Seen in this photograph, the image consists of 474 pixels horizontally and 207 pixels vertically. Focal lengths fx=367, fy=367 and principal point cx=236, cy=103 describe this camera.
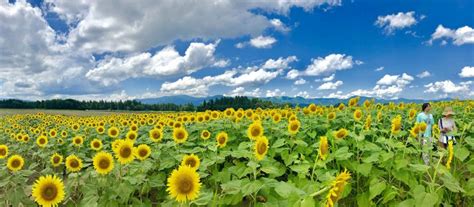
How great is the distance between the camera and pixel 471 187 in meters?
4.47

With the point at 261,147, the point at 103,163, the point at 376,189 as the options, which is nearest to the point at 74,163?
the point at 103,163

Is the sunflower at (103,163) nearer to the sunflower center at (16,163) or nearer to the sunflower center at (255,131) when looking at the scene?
the sunflower center at (16,163)

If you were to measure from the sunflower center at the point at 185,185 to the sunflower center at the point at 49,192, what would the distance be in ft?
6.17

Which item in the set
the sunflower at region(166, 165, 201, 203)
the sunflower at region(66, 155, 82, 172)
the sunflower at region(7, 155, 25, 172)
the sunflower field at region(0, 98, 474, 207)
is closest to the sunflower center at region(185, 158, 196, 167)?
the sunflower field at region(0, 98, 474, 207)

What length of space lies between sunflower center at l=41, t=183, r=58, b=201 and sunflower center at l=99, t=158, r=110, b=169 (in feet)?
2.48

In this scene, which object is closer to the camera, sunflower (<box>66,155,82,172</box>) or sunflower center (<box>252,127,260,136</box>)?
sunflower center (<box>252,127,260,136</box>)

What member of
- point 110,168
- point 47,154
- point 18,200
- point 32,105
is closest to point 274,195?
point 110,168

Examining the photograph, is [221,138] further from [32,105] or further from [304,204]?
[32,105]

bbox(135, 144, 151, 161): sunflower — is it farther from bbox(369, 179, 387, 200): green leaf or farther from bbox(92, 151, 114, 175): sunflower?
bbox(369, 179, 387, 200): green leaf

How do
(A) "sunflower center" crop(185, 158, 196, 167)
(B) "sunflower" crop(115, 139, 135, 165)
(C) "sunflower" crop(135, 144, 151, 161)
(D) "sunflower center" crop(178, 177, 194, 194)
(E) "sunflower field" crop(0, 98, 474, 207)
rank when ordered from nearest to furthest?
(D) "sunflower center" crop(178, 177, 194, 194) → (E) "sunflower field" crop(0, 98, 474, 207) → (A) "sunflower center" crop(185, 158, 196, 167) → (B) "sunflower" crop(115, 139, 135, 165) → (C) "sunflower" crop(135, 144, 151, 161)

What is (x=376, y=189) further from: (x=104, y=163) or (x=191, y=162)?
(x=104, y=163)

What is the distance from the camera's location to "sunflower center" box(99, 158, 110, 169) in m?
4.84

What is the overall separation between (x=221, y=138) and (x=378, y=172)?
2.27 meters

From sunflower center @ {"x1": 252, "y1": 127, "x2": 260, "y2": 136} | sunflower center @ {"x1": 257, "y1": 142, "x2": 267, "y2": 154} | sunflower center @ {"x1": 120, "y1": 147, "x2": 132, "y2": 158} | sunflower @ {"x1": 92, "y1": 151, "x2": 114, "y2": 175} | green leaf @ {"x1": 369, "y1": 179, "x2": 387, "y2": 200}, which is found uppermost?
sunflower center @ {"x1": 252, "y1": 127, "x2": 260, "y2": 136}
